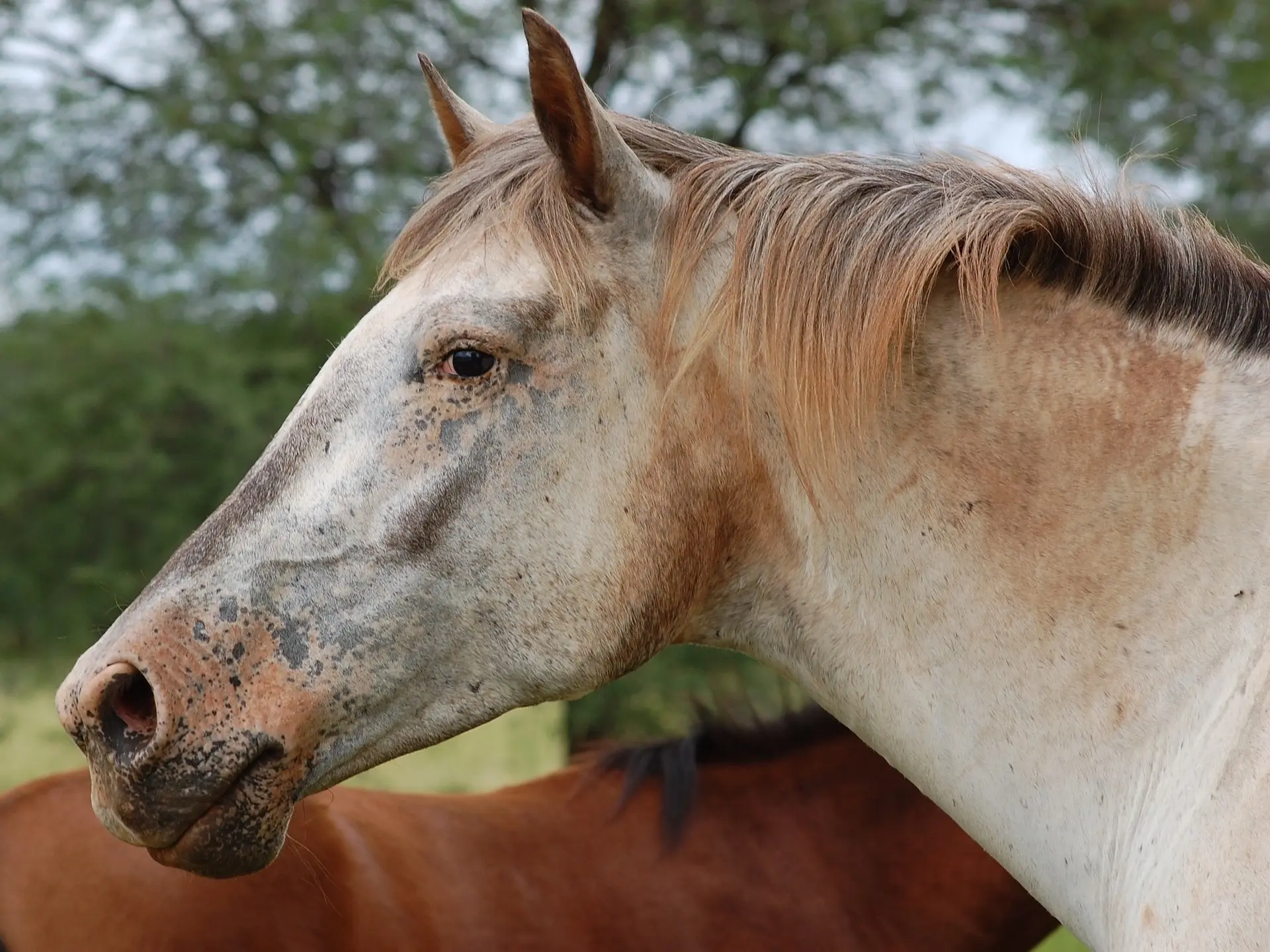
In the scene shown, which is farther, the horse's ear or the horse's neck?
the horse's ear

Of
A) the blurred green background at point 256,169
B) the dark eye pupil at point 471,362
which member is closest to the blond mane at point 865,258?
the dark eye pupil at point 471,362

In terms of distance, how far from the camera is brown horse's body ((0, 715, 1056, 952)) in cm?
255

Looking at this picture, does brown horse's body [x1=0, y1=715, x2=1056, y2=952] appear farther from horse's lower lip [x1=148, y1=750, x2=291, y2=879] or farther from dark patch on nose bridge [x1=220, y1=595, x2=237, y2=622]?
dark patch on nose bridge [x1=220, y1=595, x2=237, y2=622]

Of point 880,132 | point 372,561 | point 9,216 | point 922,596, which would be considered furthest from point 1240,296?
point 9,216

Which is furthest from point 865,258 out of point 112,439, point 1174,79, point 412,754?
point 412,754

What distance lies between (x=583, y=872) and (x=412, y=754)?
4.90 m

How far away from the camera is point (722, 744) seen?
333 centimetres

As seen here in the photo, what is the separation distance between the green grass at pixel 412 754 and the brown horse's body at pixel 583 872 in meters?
3.01

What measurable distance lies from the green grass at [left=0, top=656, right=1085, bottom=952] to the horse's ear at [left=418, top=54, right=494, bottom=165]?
166 inches

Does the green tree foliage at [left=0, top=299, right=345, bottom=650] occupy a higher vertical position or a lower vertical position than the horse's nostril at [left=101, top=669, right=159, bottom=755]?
lower

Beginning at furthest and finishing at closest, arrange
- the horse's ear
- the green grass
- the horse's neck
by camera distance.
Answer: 1. the green grass
2. the horse's ear
3. the horse's neck

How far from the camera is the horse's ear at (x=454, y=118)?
7.66 feet

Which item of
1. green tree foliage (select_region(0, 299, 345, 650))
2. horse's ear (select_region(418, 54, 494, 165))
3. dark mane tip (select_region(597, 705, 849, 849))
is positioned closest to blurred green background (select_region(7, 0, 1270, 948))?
green tree foliage (select_region(0, 299, 345, 650))

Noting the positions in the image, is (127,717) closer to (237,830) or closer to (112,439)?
(237,830)
